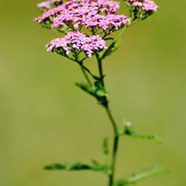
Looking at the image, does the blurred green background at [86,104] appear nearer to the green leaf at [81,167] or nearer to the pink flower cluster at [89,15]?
the green leaf at [81,167]

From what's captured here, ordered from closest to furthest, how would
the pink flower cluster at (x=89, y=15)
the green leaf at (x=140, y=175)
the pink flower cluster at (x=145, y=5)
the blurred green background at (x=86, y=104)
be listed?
the pink flower cluster at (x=89, y=15)
the pink flower cluster at (x=145, y=5)
the green leaf at (x=140, y=175)
the blurred green background at (x=86, y=104)

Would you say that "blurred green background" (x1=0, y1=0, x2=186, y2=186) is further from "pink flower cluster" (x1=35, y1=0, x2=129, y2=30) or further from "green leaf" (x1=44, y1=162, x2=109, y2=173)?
"pink flower cluster" (x1=35, y1=0, x2=129, y2=30)

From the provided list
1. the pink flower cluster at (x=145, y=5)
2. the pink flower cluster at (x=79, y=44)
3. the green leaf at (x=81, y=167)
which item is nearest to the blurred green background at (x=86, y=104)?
the green leaf at (x=81, y=167)

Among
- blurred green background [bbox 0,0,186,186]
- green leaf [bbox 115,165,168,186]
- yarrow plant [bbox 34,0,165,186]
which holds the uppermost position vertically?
yarrow plant [bbox 34,0,165,186]

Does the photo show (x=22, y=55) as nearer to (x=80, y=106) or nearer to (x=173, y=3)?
(x=80, y=106)

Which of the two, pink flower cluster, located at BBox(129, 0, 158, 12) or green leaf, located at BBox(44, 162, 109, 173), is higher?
pink flower cluster, located at BBox(129, 0, 158, 12)

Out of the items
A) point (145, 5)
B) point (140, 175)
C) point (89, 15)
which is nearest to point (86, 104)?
point (140, 175)

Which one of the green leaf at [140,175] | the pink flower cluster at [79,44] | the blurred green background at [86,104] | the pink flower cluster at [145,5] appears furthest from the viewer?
the blurred green background at [86,104]

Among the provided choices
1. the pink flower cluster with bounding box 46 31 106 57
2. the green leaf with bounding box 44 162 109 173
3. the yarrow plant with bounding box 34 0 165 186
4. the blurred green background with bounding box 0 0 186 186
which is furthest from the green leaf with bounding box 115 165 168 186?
the blurred green background with bounding box 0 0 186 186
